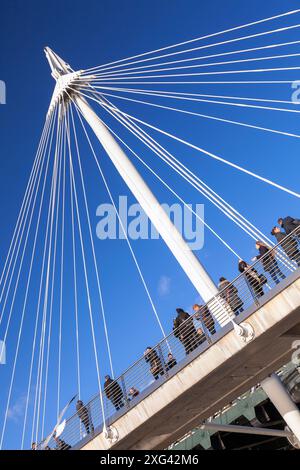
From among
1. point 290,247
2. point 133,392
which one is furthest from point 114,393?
point 290,247

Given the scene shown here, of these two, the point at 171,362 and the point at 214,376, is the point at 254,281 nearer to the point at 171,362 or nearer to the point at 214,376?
the point at 214,376

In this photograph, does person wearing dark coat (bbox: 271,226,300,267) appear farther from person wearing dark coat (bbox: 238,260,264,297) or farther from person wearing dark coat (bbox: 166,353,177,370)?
person wearing dark coat (bbox: 166,353,177,370)

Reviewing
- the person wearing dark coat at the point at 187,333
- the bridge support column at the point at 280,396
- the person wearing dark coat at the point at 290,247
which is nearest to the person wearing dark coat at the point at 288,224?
the person wearing dark coat at the point at 290,247

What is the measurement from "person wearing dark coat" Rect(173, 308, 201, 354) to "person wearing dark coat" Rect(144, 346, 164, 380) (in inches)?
44.8

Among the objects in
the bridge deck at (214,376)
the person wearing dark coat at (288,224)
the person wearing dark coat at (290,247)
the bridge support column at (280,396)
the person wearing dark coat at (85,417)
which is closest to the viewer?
the person wearing dark coat at (290,247)

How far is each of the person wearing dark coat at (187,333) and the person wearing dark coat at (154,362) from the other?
44.8 inches

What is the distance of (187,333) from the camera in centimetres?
1681

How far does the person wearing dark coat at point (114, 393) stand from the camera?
1838 centimetres

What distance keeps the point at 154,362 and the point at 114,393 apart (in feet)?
7.58

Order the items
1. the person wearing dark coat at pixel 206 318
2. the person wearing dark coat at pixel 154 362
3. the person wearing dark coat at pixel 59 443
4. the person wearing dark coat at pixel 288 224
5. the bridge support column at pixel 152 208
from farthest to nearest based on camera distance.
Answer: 1. the person wearing dark coat at pixel 59 443
2. the bridge support column at pixel 152 208
3. the person wearing dark coat at pixel 154 362
4. the person wearing dark coat at pixel 206 318
5. the person wearing dark coat at pixel 288 224

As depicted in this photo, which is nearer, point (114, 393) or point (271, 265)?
point (271, 265)

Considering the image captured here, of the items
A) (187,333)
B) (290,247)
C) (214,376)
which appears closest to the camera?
(290,247)

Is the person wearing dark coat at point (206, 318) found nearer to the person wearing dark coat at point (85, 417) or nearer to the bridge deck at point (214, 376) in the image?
the bridge deck at point (214, 376)
